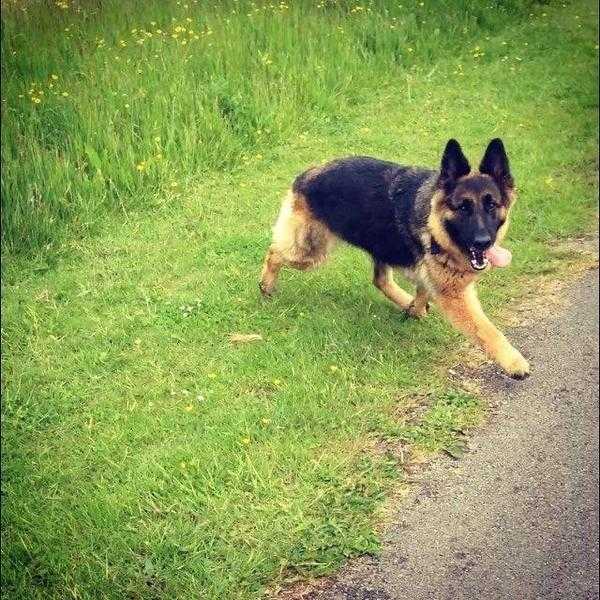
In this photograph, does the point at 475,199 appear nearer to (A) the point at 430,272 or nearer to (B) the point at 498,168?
(B) the point at 498,168

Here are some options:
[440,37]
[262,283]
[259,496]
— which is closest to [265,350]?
[262,283]

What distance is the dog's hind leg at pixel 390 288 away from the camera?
5.32 metres

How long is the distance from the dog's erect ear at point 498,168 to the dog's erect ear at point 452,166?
0.11 metres

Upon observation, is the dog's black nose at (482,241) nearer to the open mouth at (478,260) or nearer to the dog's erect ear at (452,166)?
the open mouth at (478,260)

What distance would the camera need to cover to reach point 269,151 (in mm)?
6855

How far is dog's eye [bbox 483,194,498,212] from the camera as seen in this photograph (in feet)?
13.6

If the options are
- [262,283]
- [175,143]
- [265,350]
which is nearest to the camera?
[265,350]

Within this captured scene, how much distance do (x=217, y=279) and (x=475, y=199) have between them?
7.56 ft

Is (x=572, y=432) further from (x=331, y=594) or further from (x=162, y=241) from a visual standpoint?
(x=162, y=241)

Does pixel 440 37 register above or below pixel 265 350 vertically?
above

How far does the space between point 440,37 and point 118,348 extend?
147 inches

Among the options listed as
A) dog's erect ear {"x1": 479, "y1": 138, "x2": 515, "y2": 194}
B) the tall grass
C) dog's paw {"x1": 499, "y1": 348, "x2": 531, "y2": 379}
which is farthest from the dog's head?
the tall grass

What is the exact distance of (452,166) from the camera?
424 centimetres

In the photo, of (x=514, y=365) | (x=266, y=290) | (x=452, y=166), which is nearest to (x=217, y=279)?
(x=266, y=290)
